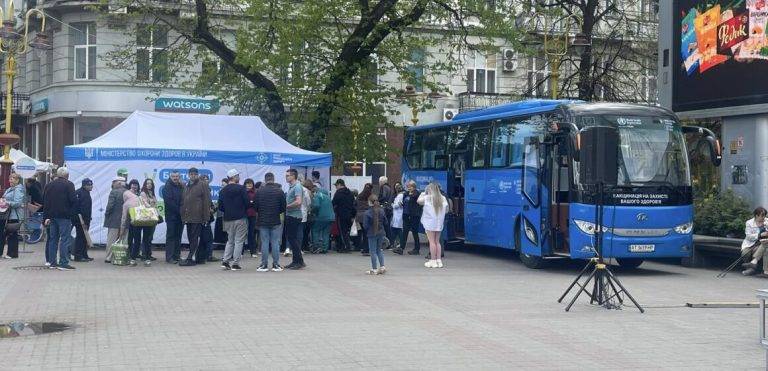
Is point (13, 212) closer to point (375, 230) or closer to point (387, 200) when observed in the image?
point (375, 230)

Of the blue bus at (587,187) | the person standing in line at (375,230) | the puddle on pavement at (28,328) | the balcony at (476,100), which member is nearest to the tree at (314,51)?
the blue bus at (587,187)

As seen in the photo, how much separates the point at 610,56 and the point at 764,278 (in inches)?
589

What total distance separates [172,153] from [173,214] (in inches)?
150

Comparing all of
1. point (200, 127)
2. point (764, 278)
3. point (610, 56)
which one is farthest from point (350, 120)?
point (764, 278)

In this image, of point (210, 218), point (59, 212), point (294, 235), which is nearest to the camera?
point (59, 212)

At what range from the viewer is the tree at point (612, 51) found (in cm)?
3164

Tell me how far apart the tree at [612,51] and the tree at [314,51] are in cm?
360

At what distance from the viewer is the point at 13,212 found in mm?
20750

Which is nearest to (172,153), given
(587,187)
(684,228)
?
(587,187)

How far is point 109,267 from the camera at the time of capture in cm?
1941

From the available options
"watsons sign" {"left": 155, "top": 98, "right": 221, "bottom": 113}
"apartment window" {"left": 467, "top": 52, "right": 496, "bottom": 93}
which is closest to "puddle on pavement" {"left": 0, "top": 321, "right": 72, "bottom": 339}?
"watsons sign" {"left": 155, "top": 98, "right": 221, "bottom": 113}

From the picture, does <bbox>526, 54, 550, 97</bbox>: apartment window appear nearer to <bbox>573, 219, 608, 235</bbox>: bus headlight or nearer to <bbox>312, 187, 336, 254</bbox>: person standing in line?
<bbox>312, 187, 336, 254</bbox>: person standing in line

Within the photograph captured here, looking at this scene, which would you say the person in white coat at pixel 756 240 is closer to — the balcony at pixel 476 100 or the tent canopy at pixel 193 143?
the tent canopy at pixel 193 143

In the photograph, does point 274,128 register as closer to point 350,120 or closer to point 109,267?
point 350,120
